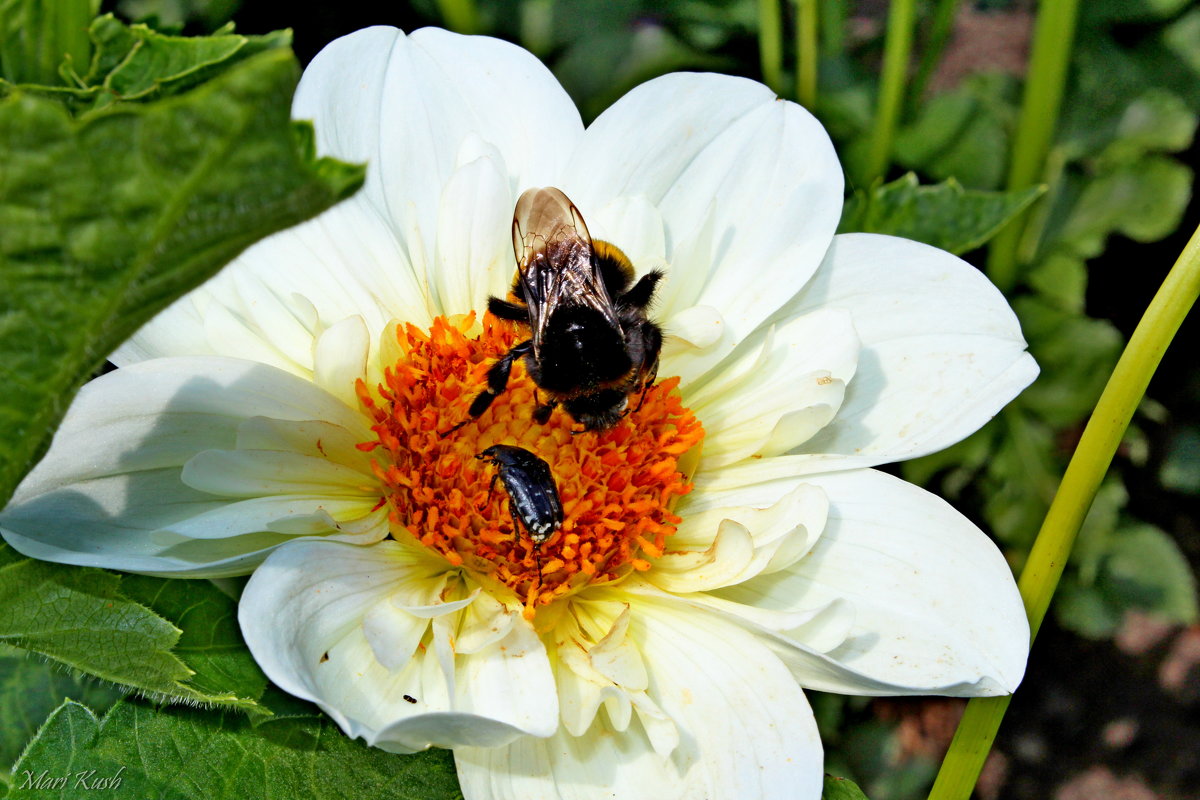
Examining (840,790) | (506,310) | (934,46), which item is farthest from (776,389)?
(934,46)

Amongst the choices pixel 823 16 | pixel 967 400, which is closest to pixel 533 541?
pixel 967 400

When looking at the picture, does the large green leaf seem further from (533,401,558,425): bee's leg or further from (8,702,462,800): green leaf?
(533,401,558,425): bee's leg

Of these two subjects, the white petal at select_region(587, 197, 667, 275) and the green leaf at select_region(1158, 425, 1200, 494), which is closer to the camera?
the white petal at select_region(587, 197, 667, 275)

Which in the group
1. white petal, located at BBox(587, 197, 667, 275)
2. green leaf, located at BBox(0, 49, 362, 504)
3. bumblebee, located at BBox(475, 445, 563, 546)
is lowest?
bumblebee, located at BBox(475, 445, 563, 546)

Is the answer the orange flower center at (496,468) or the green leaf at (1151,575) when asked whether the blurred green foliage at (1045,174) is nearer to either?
the green leaf at (1151,575)

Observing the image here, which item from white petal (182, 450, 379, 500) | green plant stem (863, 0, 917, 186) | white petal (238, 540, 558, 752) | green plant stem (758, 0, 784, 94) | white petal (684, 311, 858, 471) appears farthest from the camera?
green plant stem (758, 0, 784, 94)

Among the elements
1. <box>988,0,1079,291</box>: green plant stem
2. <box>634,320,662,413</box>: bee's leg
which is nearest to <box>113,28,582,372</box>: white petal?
<box>634,320,662,413</box>: bee's leg

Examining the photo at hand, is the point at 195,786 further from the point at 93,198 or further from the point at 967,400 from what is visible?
the point at 967,400
